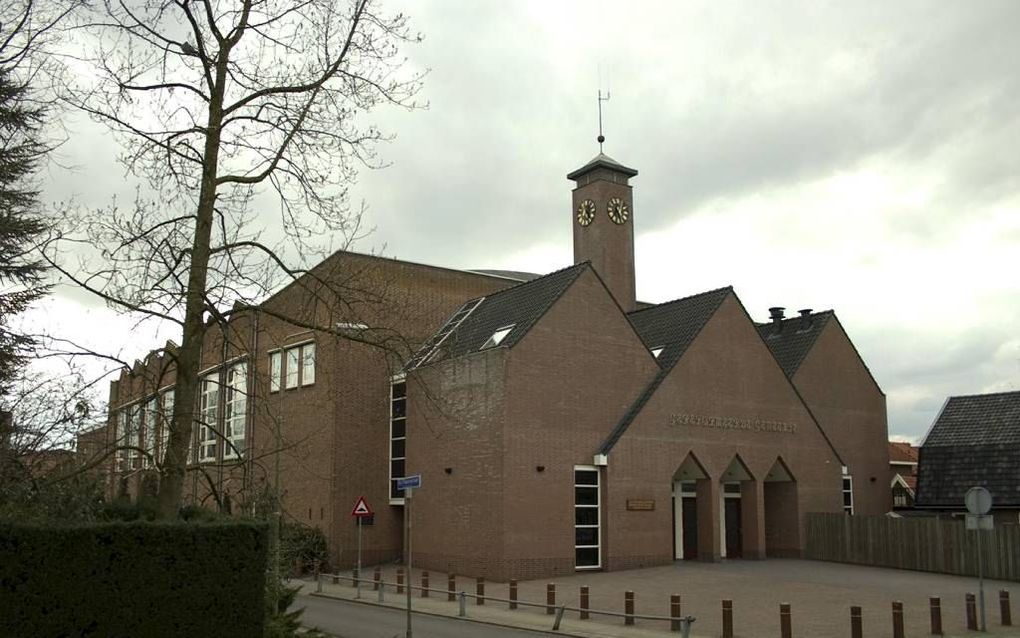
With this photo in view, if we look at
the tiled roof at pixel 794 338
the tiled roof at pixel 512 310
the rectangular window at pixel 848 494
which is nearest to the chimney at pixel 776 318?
the tiled roof at pixel 794 338

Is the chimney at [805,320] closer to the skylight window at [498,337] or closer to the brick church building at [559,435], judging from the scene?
the brick church building at [559,435]

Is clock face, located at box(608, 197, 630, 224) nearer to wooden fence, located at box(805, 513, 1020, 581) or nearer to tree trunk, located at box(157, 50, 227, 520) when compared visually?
wooden fence, located at box(805, 513, 1020, 581)

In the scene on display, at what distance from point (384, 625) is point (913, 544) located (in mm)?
19427

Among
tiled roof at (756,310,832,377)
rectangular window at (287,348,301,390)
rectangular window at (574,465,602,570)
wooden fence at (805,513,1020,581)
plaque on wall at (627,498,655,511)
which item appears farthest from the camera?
tiled roof at (756,310,832,377)

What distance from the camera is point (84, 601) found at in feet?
35.5

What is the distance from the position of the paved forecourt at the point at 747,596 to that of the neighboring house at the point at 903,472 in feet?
84.4

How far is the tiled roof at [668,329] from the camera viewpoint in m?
30.6

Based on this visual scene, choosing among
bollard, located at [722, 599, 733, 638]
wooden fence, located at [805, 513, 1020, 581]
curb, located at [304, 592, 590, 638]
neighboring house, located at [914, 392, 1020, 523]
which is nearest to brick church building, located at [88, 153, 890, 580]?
wooden fence, located at [805, 513, 1020, 581]

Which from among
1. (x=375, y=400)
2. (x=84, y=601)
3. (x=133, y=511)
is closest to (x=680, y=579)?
(x=375, y=400)

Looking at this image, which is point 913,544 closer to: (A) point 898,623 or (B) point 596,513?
(B) point 596,513

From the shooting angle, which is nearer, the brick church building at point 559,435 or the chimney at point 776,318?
the brick church building at point 559,435

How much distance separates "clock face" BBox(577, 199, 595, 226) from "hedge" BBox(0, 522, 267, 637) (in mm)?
35921

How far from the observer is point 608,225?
4619cm

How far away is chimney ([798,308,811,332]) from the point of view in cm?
4203
